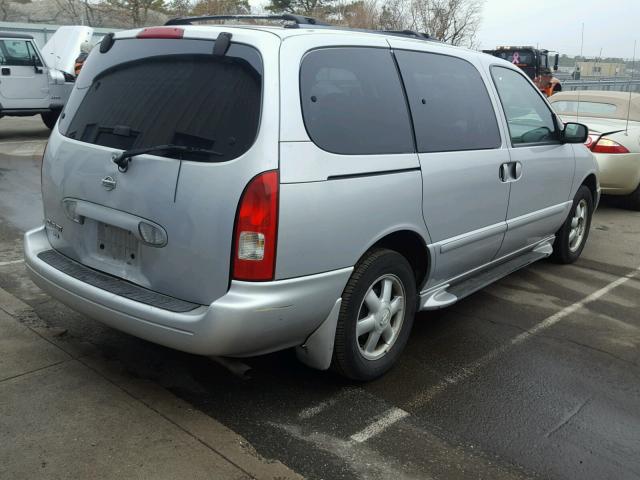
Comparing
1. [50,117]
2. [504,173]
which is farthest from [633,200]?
[50,117]

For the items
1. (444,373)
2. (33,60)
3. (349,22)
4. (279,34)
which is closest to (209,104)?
(279,34)

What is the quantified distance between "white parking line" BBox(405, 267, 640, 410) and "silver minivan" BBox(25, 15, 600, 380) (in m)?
0.30

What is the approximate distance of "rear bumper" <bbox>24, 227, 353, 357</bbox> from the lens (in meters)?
2.79

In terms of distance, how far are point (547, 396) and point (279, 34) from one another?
92.2 inches

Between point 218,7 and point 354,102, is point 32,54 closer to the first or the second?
point 354,102

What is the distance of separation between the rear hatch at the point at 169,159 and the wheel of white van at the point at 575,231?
368cm

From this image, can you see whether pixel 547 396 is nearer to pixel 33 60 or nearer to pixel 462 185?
pixel 462 185

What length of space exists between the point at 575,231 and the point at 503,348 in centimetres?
230

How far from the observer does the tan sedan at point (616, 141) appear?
26.1ft

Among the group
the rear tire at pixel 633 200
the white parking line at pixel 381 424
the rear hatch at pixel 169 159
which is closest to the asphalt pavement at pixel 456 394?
the white parking line at pixel 381 424

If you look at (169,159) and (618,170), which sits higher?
(169,159)

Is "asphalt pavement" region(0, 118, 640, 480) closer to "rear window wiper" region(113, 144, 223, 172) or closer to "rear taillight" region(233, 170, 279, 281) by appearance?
"rear taillight" region(233, 170, 279, 281)

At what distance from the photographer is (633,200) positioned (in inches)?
334

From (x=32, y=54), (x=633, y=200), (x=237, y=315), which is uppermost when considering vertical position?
(x=32, y=54)
